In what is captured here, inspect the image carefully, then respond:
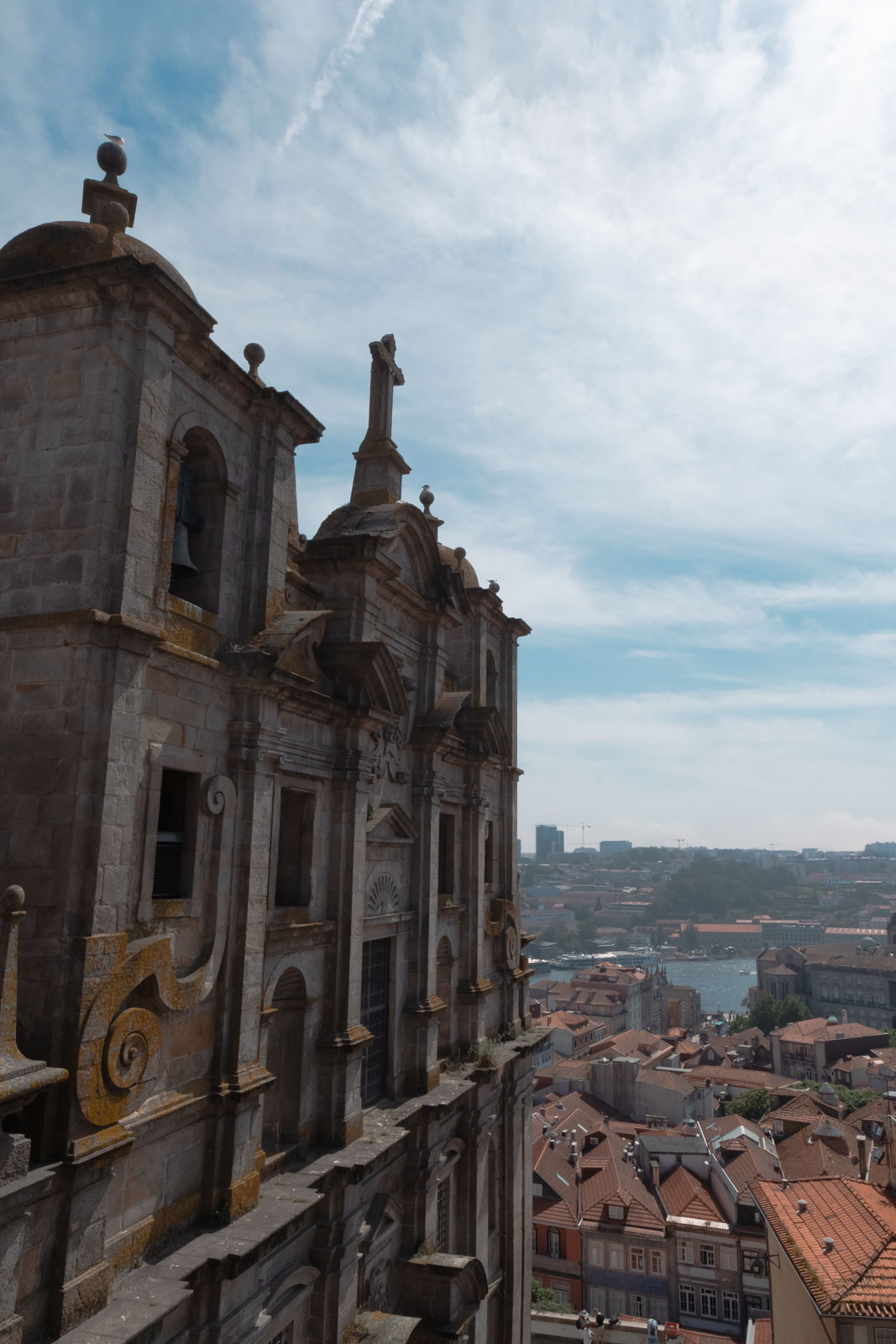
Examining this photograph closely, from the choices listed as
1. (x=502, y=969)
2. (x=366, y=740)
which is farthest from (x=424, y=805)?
(x=502, y=969)

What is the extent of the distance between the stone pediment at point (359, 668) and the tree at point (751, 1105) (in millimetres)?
70969

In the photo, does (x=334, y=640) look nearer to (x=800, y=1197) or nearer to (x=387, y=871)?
(x=387, y=871)

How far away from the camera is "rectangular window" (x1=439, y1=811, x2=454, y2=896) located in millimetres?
25062

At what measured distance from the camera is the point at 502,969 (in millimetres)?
28188

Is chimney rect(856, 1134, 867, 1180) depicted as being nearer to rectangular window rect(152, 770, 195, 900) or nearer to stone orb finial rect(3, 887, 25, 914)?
rectangular window rect(152, 770, 195, 900)

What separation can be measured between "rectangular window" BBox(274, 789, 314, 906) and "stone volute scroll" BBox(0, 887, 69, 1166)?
295 inches

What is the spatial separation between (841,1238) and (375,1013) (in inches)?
494

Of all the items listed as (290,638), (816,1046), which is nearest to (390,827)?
(290,638)

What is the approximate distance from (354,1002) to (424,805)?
18.7 feet

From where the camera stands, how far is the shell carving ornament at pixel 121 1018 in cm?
1006

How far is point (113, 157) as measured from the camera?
13352mm

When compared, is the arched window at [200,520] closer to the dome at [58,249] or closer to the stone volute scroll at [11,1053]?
the dome at [58,249]

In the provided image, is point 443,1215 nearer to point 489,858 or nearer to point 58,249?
point 489,858

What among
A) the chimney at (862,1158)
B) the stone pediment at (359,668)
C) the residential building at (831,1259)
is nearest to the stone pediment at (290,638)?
the stone pediment at (359,668)
